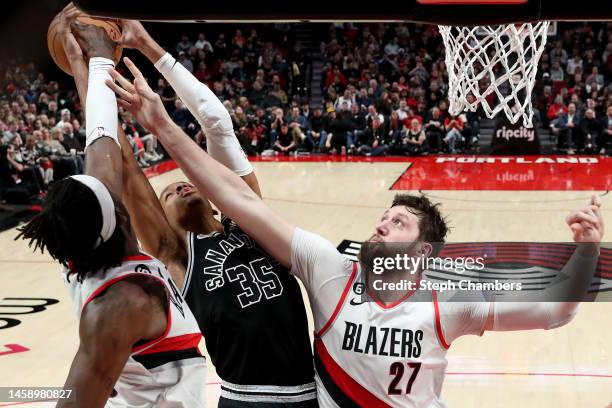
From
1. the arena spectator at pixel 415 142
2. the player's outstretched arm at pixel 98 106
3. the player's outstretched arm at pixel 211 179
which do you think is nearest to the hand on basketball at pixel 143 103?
the player's outstretched arm at pixel 211 179

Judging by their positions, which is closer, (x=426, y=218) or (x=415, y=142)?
(x=426, y=218)

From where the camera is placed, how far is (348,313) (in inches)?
94.1

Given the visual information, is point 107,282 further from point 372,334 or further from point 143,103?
point 372,334

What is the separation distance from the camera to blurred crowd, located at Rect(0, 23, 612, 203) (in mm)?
16016

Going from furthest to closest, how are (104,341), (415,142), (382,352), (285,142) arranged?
(285,142) < (415,142) < (382,352) < (104,341)

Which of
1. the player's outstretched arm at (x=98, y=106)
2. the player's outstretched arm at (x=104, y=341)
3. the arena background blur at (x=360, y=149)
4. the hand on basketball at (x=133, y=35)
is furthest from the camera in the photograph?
the arena background blur at (x=360, y=149)

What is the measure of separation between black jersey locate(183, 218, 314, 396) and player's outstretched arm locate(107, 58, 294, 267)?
19 cm

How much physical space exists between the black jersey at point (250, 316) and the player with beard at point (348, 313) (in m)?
0.11

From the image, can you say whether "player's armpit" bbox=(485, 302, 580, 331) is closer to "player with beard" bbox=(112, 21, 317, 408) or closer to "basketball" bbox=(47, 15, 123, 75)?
"player with beard" bbox=(112, 21, 317, 408)

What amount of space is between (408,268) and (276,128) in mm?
15134

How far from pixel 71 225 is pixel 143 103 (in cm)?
43

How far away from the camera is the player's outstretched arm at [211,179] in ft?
7.66

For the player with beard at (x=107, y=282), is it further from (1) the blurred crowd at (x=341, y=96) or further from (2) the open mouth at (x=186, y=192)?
(1) the blurred crowd at (x=341, y=96)

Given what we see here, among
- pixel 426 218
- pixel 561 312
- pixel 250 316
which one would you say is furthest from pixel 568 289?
pixel 250 316
